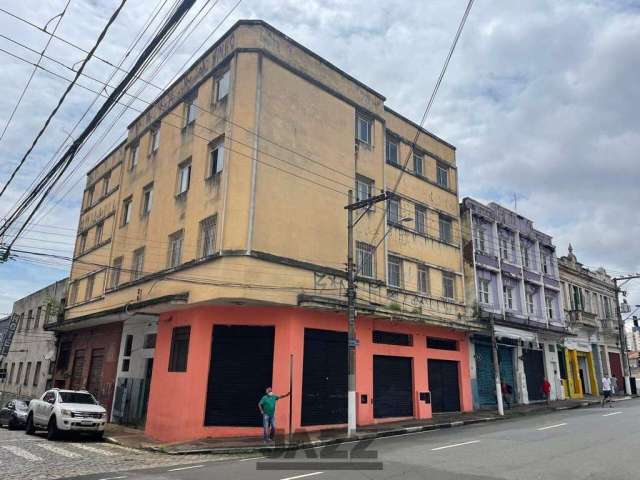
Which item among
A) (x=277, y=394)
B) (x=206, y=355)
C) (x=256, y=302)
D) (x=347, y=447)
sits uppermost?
(x=256, y=302)

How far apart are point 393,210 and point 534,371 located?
16396 mm

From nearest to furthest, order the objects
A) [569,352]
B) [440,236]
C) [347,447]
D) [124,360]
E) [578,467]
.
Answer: [578,467]
[347,447]
[124,360]
[440,236]
[569,352]

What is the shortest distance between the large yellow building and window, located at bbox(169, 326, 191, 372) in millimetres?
84

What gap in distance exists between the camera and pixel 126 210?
26.6 metres

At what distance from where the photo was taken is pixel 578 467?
973 cm

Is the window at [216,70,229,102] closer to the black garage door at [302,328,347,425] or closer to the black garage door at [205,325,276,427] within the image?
the black garage door at [205,325,276,427]

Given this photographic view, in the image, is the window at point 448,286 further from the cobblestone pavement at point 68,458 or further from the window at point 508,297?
the cobblestone pavement at point 68,458

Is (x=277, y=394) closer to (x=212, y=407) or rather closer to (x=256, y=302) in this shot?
(x=212, y=407)

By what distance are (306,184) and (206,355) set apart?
25.1 feet

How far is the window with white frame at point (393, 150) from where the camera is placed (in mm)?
25250

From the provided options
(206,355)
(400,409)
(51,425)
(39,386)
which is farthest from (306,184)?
(39,386)

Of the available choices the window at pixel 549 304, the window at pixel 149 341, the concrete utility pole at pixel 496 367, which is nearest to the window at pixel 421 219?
the concrete utility pole at pixel 496 367

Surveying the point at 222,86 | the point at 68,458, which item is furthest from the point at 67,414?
the point at 222,86

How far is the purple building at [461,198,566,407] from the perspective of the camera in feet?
91.0
